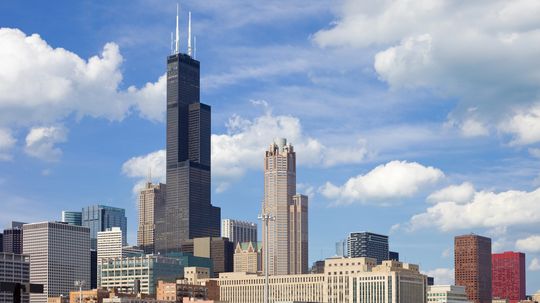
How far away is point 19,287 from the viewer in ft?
145

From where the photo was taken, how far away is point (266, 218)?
175m

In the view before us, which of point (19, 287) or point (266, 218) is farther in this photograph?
point (266, 218)

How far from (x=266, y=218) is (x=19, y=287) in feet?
430
